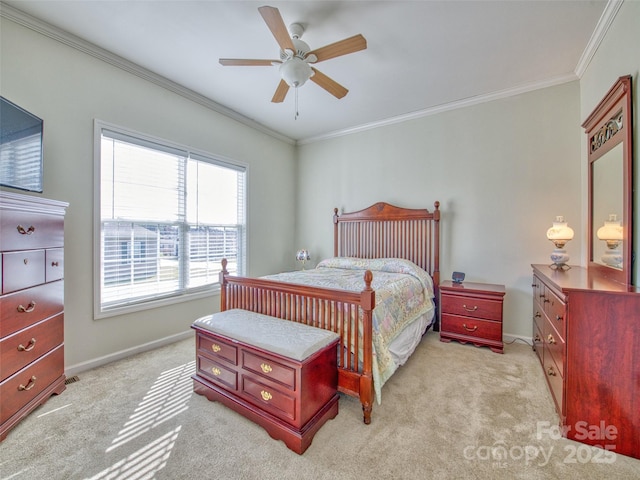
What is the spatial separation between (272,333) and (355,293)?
619 millimetres

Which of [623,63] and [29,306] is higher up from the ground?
[623,63]

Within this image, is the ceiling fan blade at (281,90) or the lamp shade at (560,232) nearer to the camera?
the ceiling fan blade at (281,90)

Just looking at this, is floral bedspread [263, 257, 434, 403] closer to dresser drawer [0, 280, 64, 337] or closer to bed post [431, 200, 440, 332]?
bed post [431, 200, 440, 332]

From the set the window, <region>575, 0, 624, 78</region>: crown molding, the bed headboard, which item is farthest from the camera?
the bed headboard

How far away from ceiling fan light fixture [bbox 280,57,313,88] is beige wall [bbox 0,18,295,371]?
5.65 feet

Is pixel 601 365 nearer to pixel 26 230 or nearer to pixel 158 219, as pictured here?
pixel 26 230

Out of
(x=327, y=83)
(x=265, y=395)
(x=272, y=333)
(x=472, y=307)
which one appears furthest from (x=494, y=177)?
(x=265, y=395)

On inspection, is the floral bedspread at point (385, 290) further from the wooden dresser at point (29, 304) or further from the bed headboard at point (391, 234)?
the wooden dresser at point (29, 304)

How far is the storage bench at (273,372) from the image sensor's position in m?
1.59

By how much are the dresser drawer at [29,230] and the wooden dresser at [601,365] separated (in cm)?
333

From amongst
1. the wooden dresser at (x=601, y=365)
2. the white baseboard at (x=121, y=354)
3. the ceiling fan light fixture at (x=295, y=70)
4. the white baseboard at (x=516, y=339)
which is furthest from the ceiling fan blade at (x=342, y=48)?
the white baseboard at (x=516, y=339)

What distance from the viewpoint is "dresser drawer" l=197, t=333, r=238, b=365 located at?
1905mm

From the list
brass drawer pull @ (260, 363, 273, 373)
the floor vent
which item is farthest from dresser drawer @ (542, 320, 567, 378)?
the floor vent

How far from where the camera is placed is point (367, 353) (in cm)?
183
